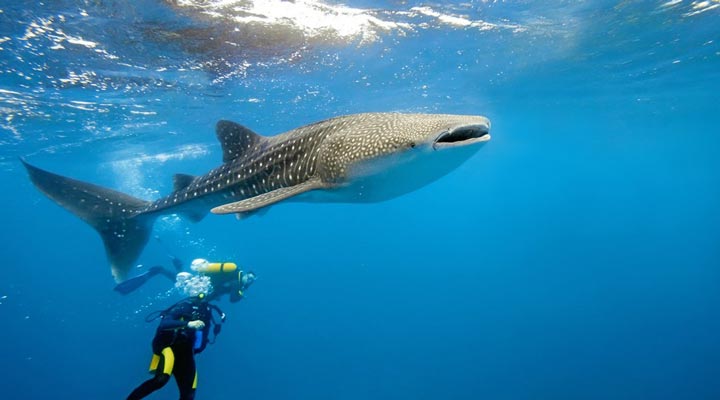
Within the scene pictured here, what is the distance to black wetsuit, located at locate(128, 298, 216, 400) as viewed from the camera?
5195 millimetres

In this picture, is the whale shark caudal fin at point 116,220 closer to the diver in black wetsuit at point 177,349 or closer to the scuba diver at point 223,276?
the diver in black wetsuit at point 177,349

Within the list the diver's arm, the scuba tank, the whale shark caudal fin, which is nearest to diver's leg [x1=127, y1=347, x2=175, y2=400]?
the diver's arm

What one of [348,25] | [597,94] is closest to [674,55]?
[597,94]

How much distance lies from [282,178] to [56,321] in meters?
95.3

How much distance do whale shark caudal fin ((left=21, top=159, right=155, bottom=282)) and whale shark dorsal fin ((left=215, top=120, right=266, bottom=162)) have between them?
5.59ft

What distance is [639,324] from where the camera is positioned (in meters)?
29.4

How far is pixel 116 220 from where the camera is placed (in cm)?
612

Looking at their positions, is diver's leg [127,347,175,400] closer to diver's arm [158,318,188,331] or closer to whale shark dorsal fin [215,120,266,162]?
diver's arm [158,318,188,331]

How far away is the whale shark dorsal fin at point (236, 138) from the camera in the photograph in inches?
224

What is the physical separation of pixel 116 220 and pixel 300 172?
3381 mm

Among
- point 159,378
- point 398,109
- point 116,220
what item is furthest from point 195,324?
point 398,109

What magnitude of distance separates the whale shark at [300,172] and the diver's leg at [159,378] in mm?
1592

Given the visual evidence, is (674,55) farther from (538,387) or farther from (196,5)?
(196,5)

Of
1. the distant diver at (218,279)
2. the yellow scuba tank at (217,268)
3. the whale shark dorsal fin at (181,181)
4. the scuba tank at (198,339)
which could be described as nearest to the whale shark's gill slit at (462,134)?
the whale shark dorsal fin at (181,181)
